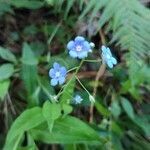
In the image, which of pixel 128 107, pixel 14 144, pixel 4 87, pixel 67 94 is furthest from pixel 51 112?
pixel 128 107

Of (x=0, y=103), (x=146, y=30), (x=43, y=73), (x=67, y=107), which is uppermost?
(x=146, y=30)

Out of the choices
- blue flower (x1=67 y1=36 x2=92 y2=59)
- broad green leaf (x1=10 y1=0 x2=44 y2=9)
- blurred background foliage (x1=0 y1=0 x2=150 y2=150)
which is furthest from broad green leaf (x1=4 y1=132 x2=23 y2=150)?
broad green leaf (x1=10 y1=0 x2=44 y2=9)

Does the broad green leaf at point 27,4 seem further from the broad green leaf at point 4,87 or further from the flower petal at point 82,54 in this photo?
the flower petal at point 82,54

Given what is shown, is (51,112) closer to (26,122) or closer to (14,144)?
(26,122)

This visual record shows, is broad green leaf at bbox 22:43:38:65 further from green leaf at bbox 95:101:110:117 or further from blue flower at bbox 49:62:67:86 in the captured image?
blue flower at bbox 49:62:67:86

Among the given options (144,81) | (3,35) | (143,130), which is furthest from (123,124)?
(3,35)

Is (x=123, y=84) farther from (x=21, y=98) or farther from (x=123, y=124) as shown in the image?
(x=21, y=98)

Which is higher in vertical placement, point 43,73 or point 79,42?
point 79,42
